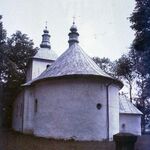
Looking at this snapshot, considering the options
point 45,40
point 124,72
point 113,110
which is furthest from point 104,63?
point 113,110

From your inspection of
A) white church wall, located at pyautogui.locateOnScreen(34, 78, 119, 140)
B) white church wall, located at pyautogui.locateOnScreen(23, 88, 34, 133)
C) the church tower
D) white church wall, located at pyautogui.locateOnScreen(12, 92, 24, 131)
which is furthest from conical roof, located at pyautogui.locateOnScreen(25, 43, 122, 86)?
the church tower

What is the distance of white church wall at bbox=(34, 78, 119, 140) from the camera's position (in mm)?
17719

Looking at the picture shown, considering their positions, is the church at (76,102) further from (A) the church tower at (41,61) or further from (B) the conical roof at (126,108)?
(A) the church tower at (41,61)

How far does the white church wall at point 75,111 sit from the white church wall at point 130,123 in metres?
7.00

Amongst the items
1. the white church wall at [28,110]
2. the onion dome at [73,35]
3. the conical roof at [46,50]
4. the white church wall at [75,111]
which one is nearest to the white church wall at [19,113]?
the white church wall at [28,110]

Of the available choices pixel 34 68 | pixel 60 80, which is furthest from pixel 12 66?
pixel 60 80

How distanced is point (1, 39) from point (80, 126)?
35.9ft

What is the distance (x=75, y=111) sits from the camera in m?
17.9

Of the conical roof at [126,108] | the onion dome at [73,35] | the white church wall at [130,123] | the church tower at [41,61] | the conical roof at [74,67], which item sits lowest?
the white church wall at [130,123]

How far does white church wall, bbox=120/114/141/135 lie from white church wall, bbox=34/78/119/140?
23.0ft

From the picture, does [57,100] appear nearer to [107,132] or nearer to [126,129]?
[107,132]

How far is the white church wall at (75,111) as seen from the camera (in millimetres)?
17719

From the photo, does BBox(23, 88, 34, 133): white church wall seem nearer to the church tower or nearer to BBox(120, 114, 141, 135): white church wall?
the church tower

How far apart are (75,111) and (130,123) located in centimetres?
1049
